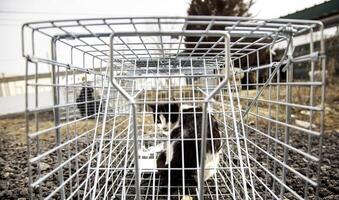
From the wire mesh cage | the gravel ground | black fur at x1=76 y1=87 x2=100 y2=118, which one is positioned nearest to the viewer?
the wire mesh cage

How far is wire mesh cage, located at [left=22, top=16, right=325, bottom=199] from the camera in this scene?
965mm

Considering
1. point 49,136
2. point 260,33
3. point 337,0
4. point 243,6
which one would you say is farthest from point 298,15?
point 260,33

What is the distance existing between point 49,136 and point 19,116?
3.68 meters

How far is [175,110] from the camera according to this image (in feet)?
6.95

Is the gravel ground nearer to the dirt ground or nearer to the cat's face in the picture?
the dirt ground

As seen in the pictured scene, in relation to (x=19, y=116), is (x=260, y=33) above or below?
above

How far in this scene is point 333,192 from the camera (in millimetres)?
1707

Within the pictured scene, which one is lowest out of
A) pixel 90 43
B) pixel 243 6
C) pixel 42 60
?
pixel 42 60

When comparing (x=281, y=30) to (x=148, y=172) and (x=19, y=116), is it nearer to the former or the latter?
(x=148, y=172)

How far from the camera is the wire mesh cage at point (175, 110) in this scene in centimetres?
96

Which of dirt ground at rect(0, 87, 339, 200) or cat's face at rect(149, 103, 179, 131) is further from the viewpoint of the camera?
cat's face at rect(149, 103, 179, 131)

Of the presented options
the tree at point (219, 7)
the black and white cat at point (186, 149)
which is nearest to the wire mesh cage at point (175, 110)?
the black and white cat at point (186, 149)

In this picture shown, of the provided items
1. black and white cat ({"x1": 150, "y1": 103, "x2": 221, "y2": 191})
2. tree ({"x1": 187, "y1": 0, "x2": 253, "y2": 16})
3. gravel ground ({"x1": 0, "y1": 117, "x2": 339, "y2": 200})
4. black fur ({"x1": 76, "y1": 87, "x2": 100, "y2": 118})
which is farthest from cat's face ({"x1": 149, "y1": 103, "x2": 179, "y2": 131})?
tree ({"x1": 187, "y1": 0, "x2": 253, "y2": 16})

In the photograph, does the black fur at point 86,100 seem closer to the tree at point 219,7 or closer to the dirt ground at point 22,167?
the dirt ground at point 22,167
